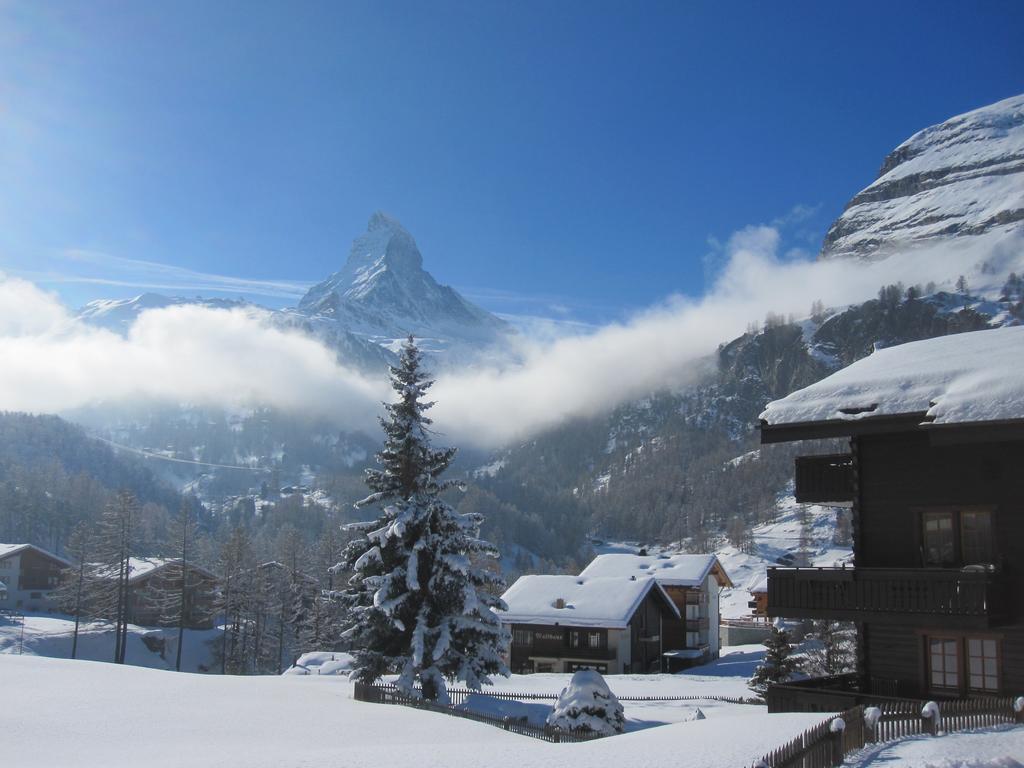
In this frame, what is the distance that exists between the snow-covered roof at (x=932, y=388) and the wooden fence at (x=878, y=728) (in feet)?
19.8

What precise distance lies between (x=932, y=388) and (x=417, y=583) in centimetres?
1857

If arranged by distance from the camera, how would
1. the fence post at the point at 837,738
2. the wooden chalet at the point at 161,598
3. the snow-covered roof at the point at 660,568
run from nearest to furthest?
the fence post at the point at 837,738 → the snow-covered roof at the point at 660,568 → the wooden chalet at the point at 161,598

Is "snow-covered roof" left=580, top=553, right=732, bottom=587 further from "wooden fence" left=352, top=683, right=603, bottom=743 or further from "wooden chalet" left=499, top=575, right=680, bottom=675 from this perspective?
"wooden fence" left=352, top=683, right=603, bottom=743

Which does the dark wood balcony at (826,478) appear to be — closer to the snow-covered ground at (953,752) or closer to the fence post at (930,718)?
the fence post at (930,718)

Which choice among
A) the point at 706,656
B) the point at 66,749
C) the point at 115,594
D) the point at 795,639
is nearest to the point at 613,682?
the point at 795,639

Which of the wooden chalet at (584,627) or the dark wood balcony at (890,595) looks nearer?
the dark wood balcony at (890,595)

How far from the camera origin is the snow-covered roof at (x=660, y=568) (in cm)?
7244

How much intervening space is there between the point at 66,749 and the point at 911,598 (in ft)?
66.5

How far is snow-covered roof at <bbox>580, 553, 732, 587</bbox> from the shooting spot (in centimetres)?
7244

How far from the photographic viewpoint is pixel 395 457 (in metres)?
33.9

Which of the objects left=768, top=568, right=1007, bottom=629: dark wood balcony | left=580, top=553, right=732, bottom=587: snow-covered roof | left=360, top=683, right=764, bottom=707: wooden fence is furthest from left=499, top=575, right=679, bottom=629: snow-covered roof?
left=768, top=568, right=1007, bottom=629: dark wood balcony

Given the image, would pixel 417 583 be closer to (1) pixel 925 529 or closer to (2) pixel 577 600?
(1) pixel 925 529

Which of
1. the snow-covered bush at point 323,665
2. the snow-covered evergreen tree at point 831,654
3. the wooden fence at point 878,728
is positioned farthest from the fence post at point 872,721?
the snow-covered bush at point 323,665

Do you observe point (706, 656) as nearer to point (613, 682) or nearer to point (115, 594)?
point (613, 682)
